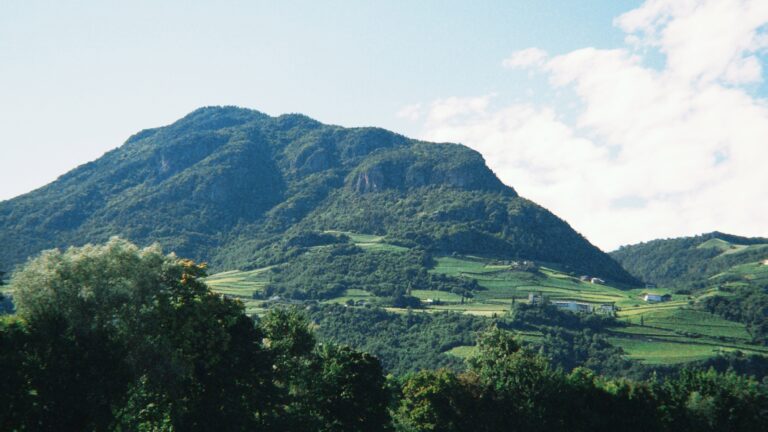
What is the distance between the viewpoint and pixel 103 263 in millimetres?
39062

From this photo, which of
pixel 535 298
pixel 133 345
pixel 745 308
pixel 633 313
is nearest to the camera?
pixel 133 345

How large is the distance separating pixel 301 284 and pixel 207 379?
154 meters

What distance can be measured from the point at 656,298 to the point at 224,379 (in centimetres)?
17952

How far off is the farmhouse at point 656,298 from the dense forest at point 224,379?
132m

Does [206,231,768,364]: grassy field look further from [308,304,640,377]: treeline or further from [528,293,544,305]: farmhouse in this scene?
[308,304,640,377]: treeline

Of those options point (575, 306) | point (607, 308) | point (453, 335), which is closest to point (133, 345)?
point (453, 335)

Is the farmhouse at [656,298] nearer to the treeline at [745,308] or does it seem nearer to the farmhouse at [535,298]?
the treeline at [745,308]

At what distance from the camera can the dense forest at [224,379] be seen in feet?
117

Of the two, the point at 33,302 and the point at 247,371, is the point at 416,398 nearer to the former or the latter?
the point at 247,371

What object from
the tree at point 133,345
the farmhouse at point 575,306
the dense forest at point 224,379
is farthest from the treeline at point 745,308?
the tree at point 133,345

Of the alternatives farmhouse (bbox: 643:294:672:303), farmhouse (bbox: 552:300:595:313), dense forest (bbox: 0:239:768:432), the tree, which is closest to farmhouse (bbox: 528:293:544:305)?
farmhouse (bbox: 552:300:595:313)

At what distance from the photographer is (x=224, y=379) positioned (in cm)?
4259

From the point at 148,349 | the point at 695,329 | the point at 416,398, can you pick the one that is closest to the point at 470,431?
the point at 416,398

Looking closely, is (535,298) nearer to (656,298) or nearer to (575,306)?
(575,306)
